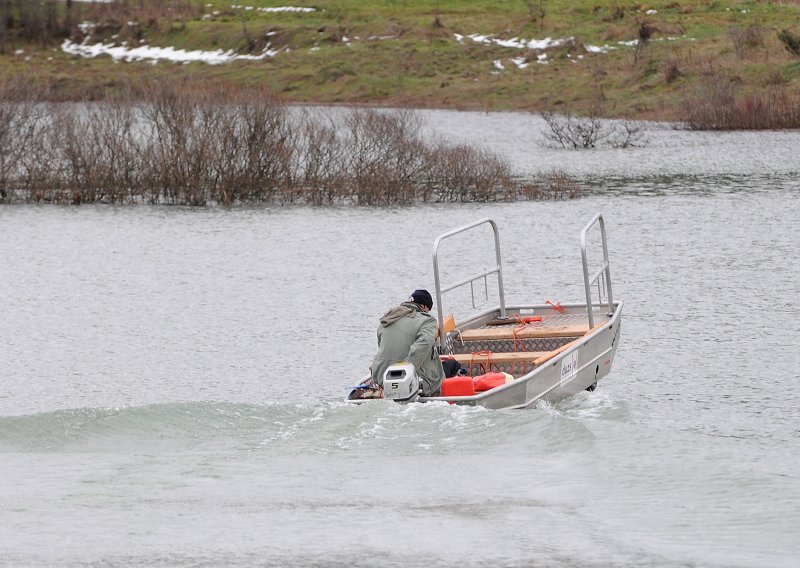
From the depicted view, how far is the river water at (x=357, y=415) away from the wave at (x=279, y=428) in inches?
1.4

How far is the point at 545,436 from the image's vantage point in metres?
16.4

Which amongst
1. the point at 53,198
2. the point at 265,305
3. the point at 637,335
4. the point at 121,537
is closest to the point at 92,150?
the point at 53,198

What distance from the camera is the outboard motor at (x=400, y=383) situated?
16.4 m

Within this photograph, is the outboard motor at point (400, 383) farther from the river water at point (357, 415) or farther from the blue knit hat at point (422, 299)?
the blue knit hat at point (422, 299)

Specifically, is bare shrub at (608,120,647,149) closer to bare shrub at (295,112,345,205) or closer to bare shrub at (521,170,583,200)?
bare shrub at (521,170,583,200)

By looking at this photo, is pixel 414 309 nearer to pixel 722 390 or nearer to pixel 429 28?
Answer: pixel 722 390

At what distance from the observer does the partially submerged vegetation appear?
44719mm

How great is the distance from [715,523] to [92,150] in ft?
114

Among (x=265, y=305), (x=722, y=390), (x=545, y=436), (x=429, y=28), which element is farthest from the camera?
(x=429, y=28)

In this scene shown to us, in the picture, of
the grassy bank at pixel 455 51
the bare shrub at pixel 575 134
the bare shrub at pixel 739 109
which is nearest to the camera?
the bare shrub at pixel 575 134

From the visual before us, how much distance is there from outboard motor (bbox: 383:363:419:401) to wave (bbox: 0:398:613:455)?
0.42 ft

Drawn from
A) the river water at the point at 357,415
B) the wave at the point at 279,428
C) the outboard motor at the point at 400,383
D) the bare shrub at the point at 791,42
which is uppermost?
the bare shrub at the point at 791,42

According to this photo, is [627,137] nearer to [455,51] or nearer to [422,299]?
[455,51]

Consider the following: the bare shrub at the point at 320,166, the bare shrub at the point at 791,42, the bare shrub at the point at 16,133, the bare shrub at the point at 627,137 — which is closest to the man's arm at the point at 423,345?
the bare shrub at the point at 320,166
